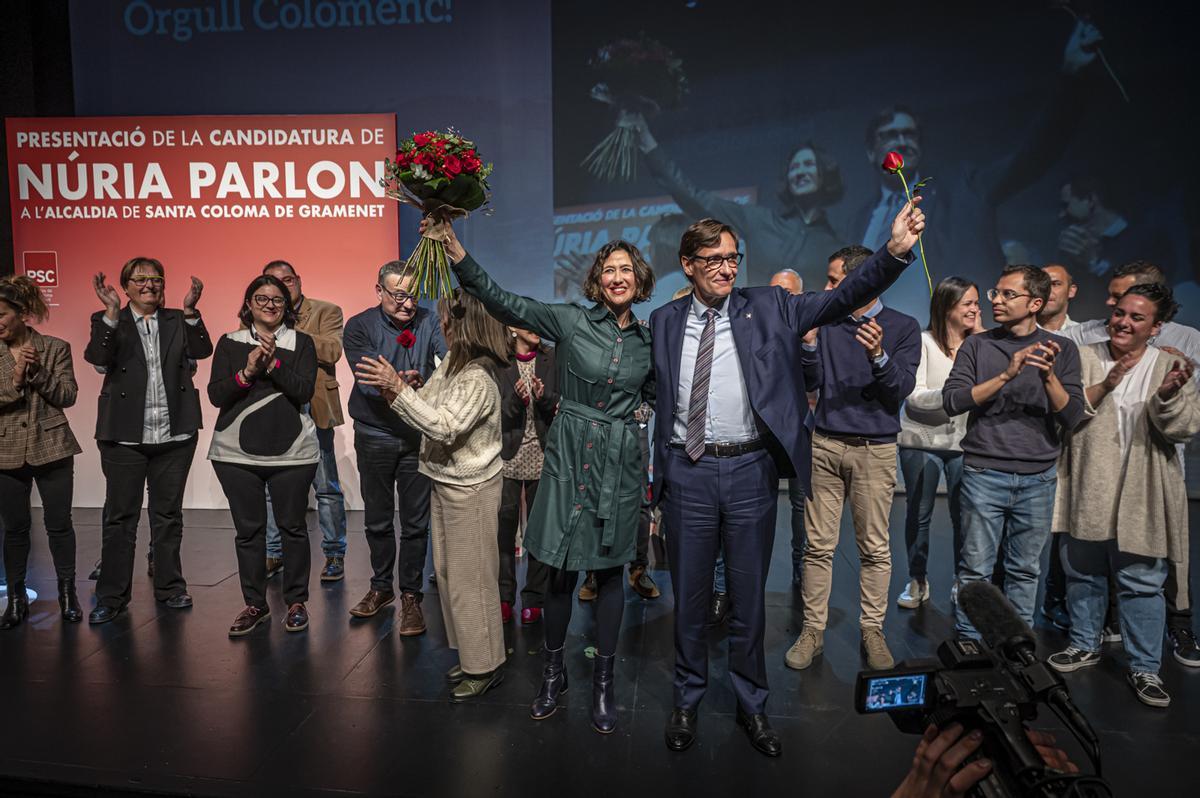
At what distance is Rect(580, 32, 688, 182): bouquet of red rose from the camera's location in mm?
6414

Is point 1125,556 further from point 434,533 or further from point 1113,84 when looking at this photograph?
point 1113,84

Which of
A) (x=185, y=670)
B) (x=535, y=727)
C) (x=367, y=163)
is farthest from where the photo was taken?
(x=367, y=163)

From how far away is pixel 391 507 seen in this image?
3982 millimetres

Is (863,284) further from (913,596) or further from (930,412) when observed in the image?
(913,596)

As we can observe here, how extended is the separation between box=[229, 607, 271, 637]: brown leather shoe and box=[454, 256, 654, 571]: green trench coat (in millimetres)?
1809

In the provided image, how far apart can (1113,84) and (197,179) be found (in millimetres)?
7289

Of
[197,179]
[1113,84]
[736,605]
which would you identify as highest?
[1113,84]

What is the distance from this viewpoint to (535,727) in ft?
9.53

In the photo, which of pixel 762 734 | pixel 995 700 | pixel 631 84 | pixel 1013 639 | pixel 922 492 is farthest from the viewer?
pixel 631 84

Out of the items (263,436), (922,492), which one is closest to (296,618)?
(263,436)

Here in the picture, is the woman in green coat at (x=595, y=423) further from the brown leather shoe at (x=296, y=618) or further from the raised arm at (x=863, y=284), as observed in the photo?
the brown leather shoe at (x=296, y=618)

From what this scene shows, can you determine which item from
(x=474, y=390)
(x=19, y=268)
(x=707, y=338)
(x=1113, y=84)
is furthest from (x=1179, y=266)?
(x=19, y=268)

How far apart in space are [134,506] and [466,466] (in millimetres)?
2094

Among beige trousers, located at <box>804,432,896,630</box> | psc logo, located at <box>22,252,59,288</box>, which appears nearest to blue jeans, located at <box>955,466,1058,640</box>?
beige trousers, located at <box>804,432,896,630</box>
